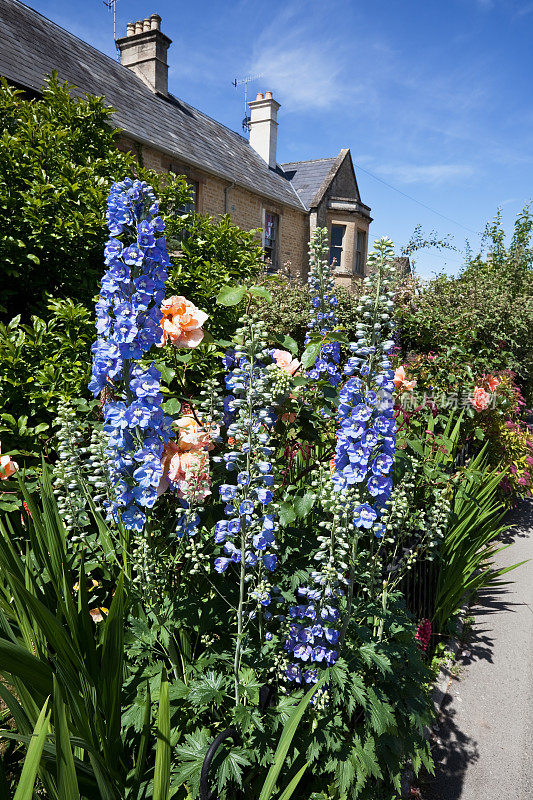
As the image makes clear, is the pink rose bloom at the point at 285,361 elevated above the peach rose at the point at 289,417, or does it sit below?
above

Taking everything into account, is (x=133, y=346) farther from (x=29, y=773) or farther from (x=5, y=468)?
(x=5, y=468)

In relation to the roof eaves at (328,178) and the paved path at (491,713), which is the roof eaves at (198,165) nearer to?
the roof eaves at (328,178)

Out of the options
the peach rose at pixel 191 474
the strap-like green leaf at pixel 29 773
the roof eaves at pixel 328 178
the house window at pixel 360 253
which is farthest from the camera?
the house window at pixel 360 253

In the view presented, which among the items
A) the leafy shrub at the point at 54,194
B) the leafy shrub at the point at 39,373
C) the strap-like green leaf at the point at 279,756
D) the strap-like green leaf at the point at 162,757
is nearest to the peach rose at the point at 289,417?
the strap-like green leaf at the point at 279,756

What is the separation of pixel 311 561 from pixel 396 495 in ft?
1.52

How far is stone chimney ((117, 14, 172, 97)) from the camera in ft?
46.2

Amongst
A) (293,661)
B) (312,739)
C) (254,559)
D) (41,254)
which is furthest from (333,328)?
(41,254)

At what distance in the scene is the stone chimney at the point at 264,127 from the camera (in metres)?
18.8

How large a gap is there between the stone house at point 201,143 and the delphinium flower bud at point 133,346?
208 inches

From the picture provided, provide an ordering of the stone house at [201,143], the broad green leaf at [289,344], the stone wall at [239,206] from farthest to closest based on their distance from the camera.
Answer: the stone wall at [239,206], the stone house at [201,143], the broad green leaf at [289,344]

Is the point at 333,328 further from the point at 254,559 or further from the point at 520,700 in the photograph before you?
the point at 520,700

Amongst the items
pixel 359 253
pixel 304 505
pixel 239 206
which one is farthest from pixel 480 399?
pixel 359 253

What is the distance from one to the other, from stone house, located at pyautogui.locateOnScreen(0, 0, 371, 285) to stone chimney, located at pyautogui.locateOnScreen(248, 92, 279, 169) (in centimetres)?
3

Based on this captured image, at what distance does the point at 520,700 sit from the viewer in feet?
10.0
